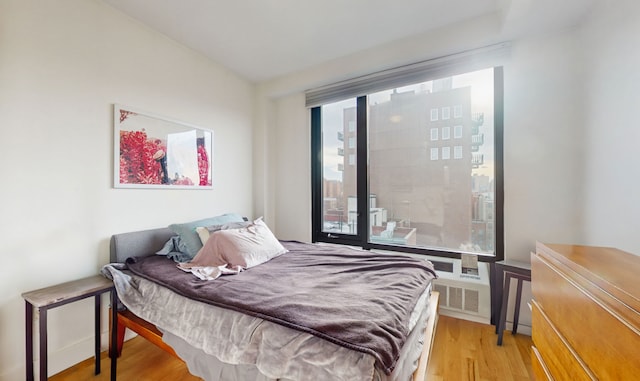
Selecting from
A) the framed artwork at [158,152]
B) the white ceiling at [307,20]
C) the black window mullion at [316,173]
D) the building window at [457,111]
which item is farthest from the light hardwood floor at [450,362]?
the white ceiling at [307,20]

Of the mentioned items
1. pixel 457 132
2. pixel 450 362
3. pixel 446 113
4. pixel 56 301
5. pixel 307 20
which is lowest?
pixel 450 362

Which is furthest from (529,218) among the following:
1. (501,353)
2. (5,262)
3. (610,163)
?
(5,262)

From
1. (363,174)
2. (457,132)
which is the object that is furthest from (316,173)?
(457,132)

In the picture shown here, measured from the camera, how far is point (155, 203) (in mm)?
2178

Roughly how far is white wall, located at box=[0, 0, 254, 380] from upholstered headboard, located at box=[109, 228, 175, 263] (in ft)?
0.27

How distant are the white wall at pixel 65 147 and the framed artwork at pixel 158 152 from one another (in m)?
0.07

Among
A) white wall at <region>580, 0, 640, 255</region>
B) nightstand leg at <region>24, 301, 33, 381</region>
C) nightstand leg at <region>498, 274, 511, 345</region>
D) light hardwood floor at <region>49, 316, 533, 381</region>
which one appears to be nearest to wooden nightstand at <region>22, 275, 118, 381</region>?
nightstand leg at <region>24, 301, 33, 381</region>

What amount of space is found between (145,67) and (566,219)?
3615 mm

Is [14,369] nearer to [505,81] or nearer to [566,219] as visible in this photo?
[566,219]

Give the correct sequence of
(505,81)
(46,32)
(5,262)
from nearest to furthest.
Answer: (5,262)
(46,32)
(505,81)

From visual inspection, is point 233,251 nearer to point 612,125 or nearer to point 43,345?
point 43,345

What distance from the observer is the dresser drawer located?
73cm

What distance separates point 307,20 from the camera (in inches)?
82.1

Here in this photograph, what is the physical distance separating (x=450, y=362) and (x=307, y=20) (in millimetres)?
2829
